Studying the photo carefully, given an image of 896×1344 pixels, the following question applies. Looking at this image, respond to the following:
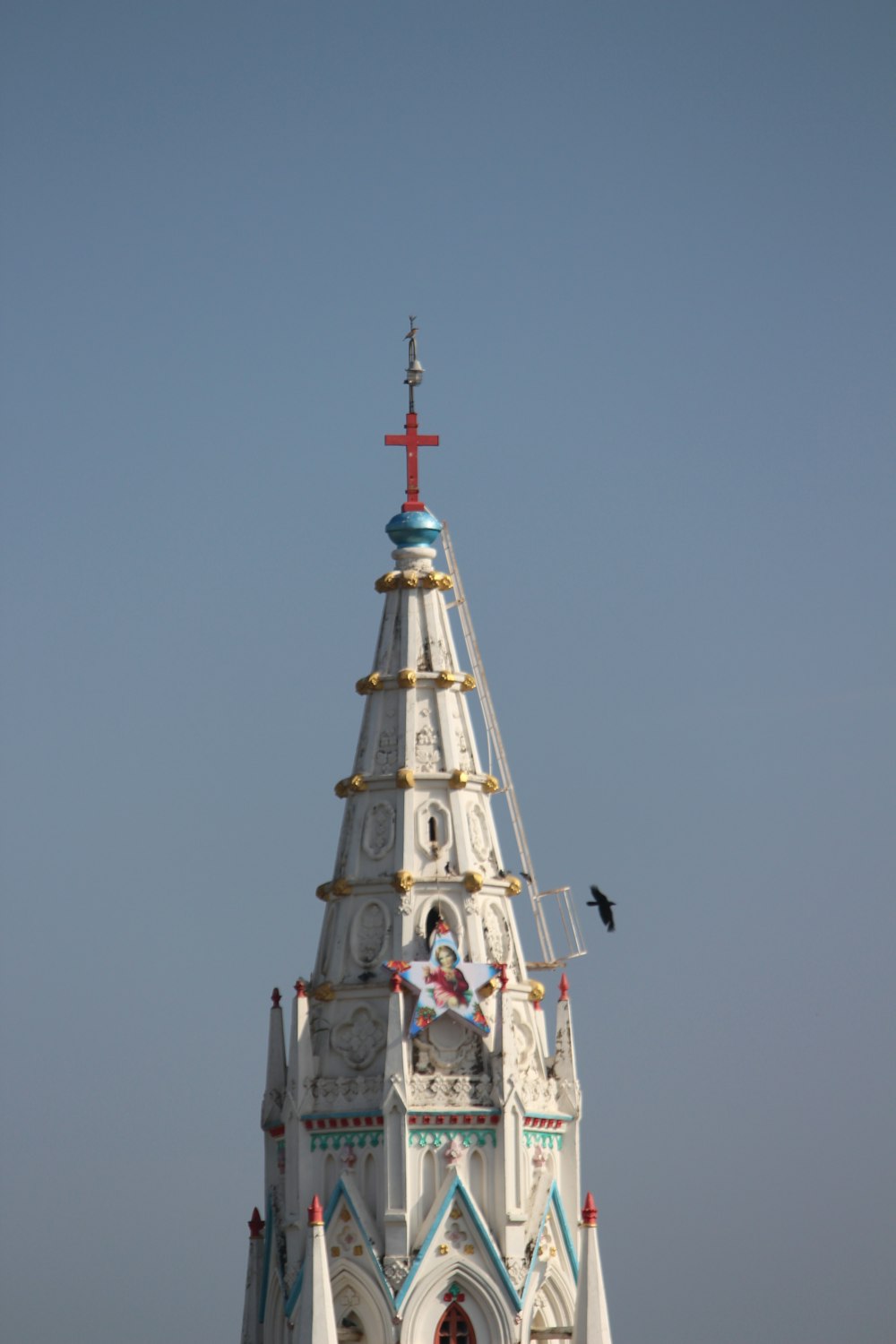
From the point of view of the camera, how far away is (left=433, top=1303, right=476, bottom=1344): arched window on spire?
61688 mm

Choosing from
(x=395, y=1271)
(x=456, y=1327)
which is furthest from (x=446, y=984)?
(x=456, y=1327)

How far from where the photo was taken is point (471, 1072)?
6294 centimetres

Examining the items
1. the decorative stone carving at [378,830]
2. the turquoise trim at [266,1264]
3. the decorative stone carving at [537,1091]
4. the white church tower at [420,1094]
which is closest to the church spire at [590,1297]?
the white church tower at [420,1094]

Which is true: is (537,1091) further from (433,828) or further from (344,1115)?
(433,828)

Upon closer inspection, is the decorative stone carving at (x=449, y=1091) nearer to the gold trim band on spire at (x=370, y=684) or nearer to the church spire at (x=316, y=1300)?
the church spire at (x=316, y=1300)

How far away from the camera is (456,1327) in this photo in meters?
61.8

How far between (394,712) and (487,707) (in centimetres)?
271

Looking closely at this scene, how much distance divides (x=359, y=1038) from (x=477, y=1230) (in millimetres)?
4816

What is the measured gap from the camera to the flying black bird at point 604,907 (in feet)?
212

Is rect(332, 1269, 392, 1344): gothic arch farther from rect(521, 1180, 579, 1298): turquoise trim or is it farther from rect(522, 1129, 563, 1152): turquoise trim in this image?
rect(522, 1129, 563, 1152): turquoise trim

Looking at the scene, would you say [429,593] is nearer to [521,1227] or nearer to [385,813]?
[385,813]

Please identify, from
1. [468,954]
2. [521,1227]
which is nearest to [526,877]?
[468,954]

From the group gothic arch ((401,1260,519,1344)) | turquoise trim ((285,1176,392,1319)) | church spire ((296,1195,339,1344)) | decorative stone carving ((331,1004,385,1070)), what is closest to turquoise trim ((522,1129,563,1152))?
gothic arch ((401,1260,519,1344))

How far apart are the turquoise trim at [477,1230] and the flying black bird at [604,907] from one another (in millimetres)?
6488
